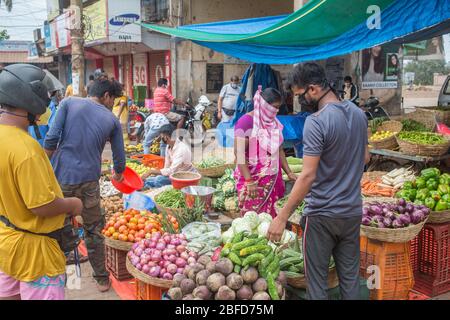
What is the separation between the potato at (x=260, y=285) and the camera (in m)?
2.87

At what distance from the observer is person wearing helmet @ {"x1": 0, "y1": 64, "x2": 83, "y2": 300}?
2309 mm

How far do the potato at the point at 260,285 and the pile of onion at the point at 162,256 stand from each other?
70cm

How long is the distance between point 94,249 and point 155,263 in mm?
1088

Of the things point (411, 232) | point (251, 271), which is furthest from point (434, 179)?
point (251, 271)

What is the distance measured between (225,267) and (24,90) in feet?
5.37

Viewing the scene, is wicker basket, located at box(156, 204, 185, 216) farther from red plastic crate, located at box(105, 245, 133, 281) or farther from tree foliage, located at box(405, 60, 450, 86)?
tree foliage, located at box(405, 60, 450, 86)

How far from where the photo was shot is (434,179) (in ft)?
15.0

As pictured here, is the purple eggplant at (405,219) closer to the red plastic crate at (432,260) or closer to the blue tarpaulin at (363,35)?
the red plastic crate at (432,260)

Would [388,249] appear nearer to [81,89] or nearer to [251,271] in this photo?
[251,271]

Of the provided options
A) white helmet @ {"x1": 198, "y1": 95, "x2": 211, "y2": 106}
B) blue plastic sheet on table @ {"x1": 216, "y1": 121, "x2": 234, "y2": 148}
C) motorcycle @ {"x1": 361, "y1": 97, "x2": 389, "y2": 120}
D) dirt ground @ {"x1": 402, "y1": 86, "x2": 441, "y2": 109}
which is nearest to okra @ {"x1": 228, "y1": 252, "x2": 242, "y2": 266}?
blue plastic sheet on table @ {"x1": 216, "y1": 121, "x2": 234, "y2": 148}

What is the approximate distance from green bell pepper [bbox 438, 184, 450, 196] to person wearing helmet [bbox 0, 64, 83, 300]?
11.2ft

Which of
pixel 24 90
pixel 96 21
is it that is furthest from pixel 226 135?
pixel 96 21

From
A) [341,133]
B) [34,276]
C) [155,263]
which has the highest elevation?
[341,133]

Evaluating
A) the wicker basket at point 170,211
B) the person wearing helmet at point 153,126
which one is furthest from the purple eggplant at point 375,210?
the person wearing helmet at point 153,126
